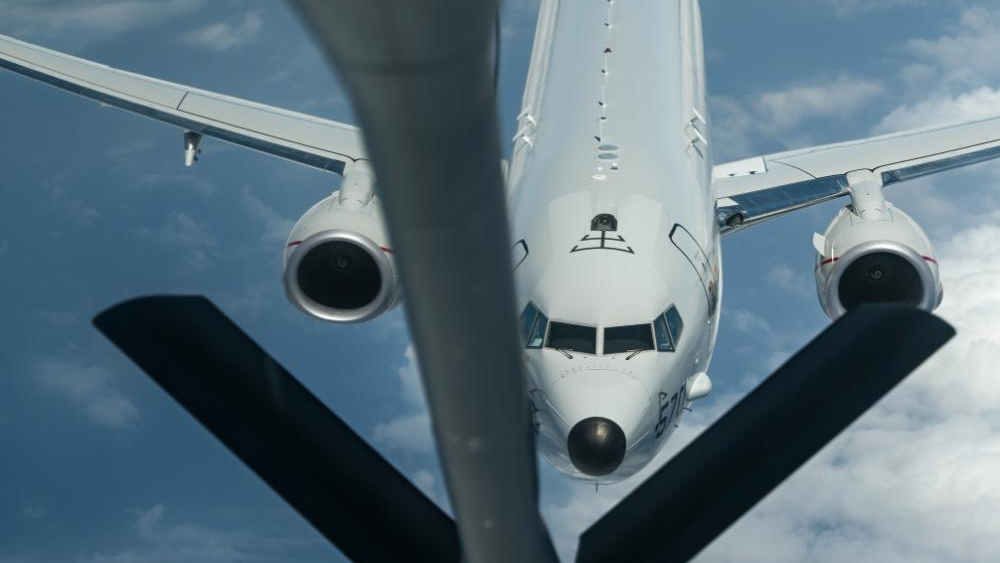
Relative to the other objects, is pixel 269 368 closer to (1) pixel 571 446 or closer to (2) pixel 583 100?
(1) pixel 571 446

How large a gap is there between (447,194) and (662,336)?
15218mm

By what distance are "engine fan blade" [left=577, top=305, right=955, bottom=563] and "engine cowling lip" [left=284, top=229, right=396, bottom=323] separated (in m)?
16.3

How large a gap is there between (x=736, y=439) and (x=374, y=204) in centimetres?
1936

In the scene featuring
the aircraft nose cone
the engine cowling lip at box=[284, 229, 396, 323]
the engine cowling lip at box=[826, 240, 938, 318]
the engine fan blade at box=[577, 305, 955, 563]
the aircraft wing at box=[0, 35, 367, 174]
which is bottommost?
the engine fan blade at box=[577, 305, 955, 563]

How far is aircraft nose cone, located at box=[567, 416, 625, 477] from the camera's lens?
17953 mm

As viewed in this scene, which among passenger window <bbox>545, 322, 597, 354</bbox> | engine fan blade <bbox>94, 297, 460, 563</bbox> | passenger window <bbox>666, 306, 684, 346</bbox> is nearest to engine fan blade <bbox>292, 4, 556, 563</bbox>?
engine fan blade <bbox>94, 297, 460, 563</bbox>

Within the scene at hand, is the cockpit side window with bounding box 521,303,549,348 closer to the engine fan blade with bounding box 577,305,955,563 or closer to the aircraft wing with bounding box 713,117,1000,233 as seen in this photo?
the engine fan blade with bounding box 577,305,955,563

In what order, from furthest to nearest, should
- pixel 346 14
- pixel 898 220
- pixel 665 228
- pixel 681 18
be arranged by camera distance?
pixel 681 18 < pixel 898 220 < pixel 665 228 < pixel 346 14

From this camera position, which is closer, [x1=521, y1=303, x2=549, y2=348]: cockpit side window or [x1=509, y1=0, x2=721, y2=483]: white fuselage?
[x1=509, y1=0, x2=721, y2=483]: white fuselage

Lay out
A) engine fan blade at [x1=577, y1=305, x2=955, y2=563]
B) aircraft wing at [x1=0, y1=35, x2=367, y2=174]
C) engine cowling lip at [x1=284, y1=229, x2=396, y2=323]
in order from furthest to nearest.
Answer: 1. aircraft wing at [x1=0, y1=35, x2=367, y2=174]
2. engine cowling lip at [x1=284, y1=229, x2=396, y2=323]
3. engine fan blade at [x1=577, y1=305, x2=955, y2=563]

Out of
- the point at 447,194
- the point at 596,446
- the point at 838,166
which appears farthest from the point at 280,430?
the point at 838,166

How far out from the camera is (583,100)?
27.9m

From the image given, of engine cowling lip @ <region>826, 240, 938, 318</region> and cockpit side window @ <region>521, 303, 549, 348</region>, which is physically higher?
engine cowling lip @ <region>826, 240, 938, 318</region>

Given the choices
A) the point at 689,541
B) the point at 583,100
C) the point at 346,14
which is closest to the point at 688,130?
the point at 583,100
